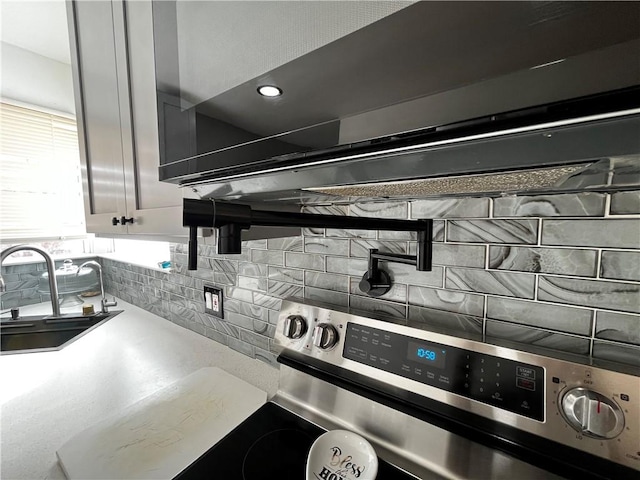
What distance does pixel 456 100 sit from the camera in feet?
0.77

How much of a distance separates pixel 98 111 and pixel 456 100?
1346mm

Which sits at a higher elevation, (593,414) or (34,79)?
(34,79)

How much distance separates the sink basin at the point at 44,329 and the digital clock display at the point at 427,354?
1703mm

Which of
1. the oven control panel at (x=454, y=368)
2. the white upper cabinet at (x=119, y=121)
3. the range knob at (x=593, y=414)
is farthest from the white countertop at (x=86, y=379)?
the range knob at (x=593, y=414)

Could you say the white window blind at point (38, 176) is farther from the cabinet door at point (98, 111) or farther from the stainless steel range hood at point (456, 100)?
the stainless steel range hood at point (456, 100)

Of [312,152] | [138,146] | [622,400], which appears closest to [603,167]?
[312,152]

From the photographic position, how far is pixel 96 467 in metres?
0.63

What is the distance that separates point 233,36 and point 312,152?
0.25 metres

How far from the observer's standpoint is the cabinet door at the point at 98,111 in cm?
97

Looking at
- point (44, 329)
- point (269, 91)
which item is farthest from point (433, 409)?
point (44, 329)

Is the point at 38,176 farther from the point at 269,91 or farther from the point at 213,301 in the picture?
the point at 269,91

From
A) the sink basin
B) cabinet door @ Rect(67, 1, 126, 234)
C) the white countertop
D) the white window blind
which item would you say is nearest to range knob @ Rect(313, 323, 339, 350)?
the white countertop

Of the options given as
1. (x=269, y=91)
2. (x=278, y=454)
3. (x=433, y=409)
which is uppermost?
(x=269, y=91)

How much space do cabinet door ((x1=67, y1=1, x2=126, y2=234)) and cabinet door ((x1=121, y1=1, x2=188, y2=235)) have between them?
0.11m
